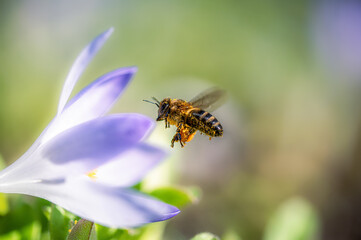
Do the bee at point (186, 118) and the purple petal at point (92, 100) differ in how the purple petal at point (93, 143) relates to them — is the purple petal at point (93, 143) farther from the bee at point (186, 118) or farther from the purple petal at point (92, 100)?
the bee at point (186, 118)

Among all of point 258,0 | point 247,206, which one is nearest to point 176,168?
point 247,206

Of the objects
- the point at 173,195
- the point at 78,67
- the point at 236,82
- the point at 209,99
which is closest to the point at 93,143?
the point at 78,67

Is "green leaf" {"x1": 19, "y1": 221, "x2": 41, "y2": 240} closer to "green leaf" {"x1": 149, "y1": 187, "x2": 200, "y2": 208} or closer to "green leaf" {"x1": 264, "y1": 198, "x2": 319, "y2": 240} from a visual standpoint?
"green leaf" {"x1": 149, "y1": 187, "x2": 200, "y2": 208}

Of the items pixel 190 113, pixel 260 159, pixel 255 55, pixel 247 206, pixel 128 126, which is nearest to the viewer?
pixel 128 126

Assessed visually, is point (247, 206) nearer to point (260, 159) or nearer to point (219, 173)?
point (219, 173)

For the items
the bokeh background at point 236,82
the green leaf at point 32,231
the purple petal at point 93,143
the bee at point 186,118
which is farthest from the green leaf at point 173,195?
the bokeh background at point 236,82
